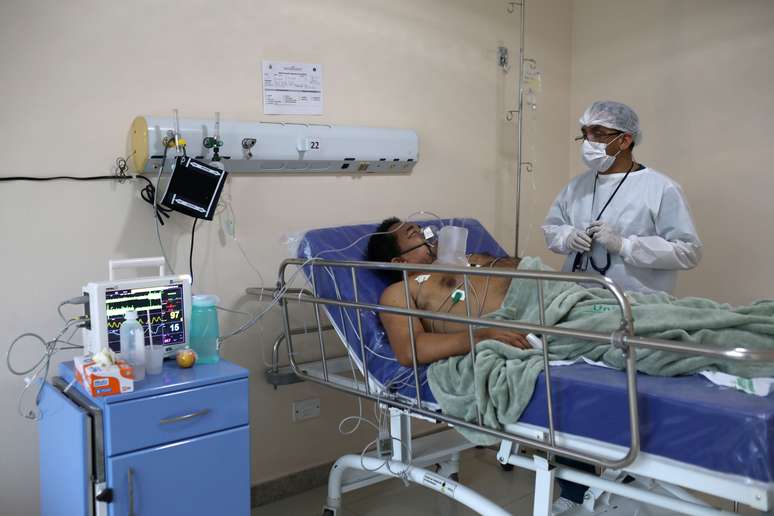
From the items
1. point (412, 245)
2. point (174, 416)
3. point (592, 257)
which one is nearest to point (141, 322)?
point (174, 416)

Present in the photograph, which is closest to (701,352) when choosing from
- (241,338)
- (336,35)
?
(241,338)

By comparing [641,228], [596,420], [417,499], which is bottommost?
[417,499]

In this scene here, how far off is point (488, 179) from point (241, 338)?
159 centimetres

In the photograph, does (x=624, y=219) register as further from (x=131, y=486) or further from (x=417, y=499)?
(x=131, y=486)

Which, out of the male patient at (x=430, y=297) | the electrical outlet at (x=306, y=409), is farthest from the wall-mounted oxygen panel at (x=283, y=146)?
the electrical outlet at (x=306, y=409)

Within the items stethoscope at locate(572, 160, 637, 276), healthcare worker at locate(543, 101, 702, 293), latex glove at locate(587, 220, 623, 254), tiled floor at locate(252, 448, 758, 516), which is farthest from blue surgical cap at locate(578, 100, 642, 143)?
tiled floor at locate(252, 448, 758, 516)

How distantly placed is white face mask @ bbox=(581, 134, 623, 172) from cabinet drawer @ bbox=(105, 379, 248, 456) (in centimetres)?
167

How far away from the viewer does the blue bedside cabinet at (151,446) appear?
1.88 meters

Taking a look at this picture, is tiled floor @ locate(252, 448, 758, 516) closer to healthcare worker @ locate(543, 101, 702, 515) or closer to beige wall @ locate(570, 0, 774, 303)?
→ healthcare worker @ locate(543, 101, 702, 515)

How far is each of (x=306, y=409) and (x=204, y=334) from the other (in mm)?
889

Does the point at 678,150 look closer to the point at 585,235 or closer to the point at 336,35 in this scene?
the point at 585,235

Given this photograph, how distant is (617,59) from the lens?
149 inches

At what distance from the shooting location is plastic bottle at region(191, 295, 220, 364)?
2270mm

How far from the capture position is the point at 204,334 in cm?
228
